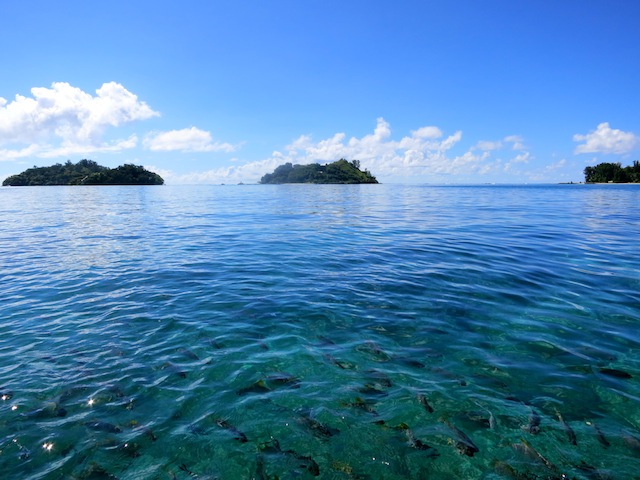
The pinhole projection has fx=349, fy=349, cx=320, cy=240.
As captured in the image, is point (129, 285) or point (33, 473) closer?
point (33, 473)

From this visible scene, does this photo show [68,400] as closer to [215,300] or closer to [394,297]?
[215,300]

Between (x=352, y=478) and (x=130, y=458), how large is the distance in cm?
357

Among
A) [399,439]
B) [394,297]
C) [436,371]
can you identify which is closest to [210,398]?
[399,439]

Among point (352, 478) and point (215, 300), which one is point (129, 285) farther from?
point (352, 478)

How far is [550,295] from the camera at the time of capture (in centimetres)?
1280

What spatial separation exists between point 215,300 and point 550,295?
40.1 ft

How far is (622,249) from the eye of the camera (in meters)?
20.5

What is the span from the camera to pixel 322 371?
8.12 m

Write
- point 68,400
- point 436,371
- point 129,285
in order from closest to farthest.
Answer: point 68,400, point 436,371, point 129,285

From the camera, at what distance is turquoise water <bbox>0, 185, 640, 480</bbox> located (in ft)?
18.7

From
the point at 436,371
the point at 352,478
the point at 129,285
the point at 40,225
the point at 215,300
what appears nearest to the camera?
the point at 352,478

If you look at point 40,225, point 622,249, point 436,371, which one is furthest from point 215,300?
point 40,225

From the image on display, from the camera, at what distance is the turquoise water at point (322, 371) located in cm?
569

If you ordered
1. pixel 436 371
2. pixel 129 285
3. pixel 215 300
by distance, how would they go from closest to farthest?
pixel 436 371 < pixel 215 300 < pixel 129 285
